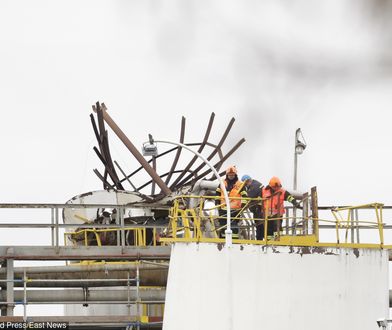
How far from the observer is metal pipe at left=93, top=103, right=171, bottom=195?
→ 4835 centimetres

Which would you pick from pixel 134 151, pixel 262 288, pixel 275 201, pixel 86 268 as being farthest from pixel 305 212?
pixel 134 151

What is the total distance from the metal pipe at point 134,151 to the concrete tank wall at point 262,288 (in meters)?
10.8

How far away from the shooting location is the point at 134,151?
5022cm

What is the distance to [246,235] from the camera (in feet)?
133

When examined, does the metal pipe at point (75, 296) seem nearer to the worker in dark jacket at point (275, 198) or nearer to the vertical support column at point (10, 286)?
the vertical support column at point (10, 286)

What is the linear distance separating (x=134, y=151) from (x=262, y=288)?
14.1 metres

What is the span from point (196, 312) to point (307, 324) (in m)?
2.59

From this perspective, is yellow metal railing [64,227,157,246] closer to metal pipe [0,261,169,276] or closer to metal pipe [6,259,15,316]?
metal pipe [0,261,169,276]

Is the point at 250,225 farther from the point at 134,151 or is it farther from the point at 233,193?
the point at 134,151

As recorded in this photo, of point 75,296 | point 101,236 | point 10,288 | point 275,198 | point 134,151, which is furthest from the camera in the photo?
point 134,151

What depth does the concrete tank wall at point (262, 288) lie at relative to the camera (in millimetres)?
36844

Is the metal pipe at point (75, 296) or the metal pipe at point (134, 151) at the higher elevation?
the metal pipe at point (134, 151)

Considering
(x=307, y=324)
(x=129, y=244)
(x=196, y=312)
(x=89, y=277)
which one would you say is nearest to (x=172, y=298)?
(x=196, y=312)

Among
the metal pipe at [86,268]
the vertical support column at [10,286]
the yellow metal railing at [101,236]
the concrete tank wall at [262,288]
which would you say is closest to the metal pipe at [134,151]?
the yellow metal railing at [101,236]
